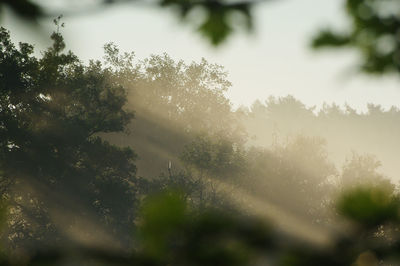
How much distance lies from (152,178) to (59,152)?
899 cm

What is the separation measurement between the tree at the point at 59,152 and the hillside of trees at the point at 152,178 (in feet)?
0.26

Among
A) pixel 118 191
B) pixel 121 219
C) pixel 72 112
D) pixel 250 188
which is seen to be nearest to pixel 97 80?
pixel 72 112

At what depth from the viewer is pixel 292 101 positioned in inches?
4483

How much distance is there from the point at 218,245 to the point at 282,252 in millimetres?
224

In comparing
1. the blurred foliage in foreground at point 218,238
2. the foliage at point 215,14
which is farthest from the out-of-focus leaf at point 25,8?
the blurred foliage in foreground at point 218,238

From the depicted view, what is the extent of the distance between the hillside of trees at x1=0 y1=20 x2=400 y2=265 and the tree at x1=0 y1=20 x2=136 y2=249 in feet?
0.26

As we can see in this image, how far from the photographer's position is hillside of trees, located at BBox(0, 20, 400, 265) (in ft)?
3.42

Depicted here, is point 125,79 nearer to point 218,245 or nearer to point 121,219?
point 121,219

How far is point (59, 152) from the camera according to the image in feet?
78.3

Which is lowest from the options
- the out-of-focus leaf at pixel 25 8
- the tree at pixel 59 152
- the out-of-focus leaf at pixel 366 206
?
the out-of-focus leaf at pixel 366 206

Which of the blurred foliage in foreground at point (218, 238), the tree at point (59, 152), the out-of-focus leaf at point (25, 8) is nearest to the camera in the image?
the blurred foliage in foreground at point (218, 238)

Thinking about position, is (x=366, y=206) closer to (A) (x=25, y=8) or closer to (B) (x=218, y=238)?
(B) (x=218, y=238)

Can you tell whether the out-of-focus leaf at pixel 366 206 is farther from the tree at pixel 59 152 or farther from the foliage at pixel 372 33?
the tree at pixel 59 152

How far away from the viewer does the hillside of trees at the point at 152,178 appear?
104 centimetres
